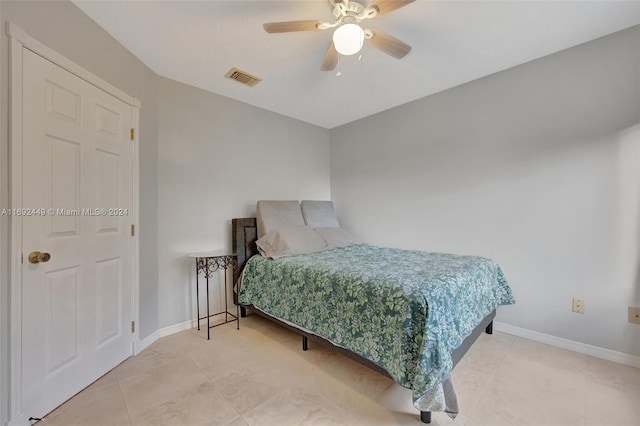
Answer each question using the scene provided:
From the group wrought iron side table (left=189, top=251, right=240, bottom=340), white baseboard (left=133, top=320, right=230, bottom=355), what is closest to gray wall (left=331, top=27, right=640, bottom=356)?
wrought iron side table (left=189, top=251, right=240, bottom=340)

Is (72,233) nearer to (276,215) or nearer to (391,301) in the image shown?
(276,215)

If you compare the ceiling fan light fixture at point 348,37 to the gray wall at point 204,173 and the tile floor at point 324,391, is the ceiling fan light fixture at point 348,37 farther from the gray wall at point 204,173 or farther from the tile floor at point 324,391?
the tile floor at point 324,391

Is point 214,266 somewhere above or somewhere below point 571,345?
above

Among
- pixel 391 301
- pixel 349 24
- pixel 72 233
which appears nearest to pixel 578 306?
pixel 391 301

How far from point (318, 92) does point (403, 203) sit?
170cm

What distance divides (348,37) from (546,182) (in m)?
2.14

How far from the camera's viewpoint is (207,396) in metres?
1.65

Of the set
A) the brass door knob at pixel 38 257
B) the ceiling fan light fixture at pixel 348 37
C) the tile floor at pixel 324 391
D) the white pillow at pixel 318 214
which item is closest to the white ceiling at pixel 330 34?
the ceiling fan light fixture at pixel 348 37

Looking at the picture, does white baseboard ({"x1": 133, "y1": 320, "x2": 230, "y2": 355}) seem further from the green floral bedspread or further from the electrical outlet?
the electrical outlet

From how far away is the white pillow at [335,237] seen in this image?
3052mm

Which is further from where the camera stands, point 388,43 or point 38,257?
point 388,43

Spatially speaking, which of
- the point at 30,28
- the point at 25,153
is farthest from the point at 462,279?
the point at 30,28

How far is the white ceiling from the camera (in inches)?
67.0

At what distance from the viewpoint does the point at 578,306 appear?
6.99 feet
